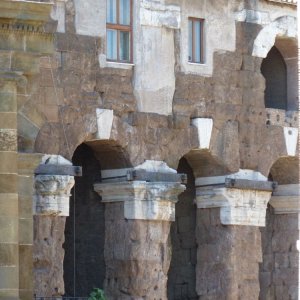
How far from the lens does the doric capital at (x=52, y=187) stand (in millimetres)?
38188

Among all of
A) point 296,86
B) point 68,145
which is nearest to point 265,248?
point 296,86

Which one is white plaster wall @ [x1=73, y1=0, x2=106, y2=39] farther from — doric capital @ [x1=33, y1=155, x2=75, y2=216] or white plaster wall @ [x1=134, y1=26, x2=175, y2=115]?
doric capital @ [x1=33, y1=155, x2=75, y2=216]

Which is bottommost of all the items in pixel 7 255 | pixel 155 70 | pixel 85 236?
pixel 7 255

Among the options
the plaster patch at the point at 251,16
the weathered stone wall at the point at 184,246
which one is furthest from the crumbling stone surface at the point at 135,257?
the plaster patch at the point at 251,16

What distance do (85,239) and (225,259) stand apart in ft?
9.09

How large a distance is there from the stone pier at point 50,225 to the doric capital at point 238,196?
409 cm

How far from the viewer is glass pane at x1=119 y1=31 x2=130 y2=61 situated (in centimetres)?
4022

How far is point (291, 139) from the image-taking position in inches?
1699

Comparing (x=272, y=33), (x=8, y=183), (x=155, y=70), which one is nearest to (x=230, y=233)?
(x=155, y=70)

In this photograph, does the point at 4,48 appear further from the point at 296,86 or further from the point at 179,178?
the point at 296,86

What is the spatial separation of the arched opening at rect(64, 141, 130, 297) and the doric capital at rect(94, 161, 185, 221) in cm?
94

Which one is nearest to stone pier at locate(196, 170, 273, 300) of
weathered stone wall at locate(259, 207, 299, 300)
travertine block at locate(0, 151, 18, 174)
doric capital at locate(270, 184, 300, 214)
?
doric capital at locate(270, 184, 300, 214)

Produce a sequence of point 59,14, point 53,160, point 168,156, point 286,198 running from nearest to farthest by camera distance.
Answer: point 53,160 → point 59,14 → point 168,156 → point 286,198

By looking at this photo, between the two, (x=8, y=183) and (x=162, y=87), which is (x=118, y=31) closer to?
(x=162, y=87)
